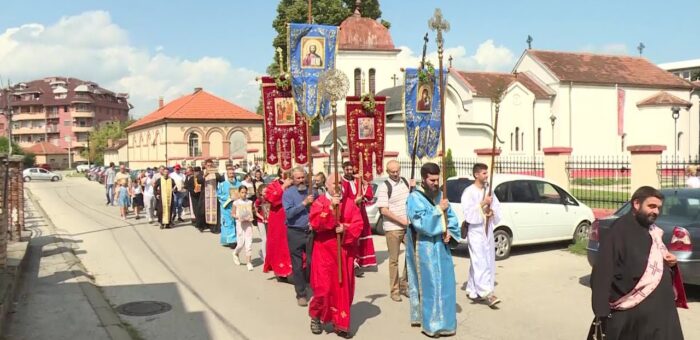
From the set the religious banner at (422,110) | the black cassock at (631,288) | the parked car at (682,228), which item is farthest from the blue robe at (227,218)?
the black cassock at (631,288)

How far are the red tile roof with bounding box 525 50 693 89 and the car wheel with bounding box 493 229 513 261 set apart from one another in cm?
3331

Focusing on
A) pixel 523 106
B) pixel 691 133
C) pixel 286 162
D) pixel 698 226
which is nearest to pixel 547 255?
pixel 698 226

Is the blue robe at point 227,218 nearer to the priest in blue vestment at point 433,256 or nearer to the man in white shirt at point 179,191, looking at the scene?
the man in white shirt at point 179,191

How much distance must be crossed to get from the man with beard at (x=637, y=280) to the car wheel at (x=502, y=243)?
6480 millimetres

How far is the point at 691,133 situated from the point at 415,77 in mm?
40357

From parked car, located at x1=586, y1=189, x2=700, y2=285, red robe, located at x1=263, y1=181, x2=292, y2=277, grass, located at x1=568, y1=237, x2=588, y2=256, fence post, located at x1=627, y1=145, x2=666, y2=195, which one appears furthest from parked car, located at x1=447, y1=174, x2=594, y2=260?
red robe, located at x1=263, y1=181, x2=292, y2=277

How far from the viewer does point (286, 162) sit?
A: 11891 millimetres

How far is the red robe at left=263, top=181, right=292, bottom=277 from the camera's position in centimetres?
869

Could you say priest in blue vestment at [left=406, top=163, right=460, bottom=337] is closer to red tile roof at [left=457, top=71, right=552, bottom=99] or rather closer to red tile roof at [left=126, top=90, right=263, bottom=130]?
red tile roof at [left=457, top=71, right=552, bottom=99]

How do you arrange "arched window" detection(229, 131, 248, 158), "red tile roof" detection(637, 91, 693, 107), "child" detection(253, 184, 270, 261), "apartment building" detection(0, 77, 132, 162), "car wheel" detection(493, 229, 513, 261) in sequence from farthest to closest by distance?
"apartment building" detection(0, 77, 132, 162)
"arched window" detection(229, 131, 248, 158)
"red tile roof" detection(637, 91, 693, 107)
"car wheel" detection(493, 229, 513, 261)
"child" detection(253, 184, 270, 261)

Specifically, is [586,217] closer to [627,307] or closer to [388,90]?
[627,307]

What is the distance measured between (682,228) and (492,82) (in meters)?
34.3

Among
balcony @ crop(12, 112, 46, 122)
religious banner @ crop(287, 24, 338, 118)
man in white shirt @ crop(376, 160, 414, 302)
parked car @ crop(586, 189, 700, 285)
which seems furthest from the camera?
balcony @ crop(12, 112, 46, 122)

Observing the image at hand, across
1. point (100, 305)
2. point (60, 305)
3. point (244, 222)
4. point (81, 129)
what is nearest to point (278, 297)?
point (100, 305)
